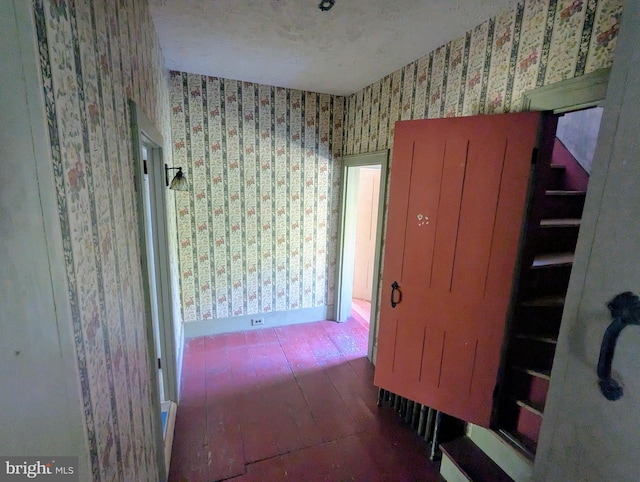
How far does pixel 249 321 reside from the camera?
3479 mm

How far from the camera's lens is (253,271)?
11.1 ft

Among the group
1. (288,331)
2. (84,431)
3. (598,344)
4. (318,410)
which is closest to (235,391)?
(318,410)

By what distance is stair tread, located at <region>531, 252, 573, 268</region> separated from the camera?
1.76 m

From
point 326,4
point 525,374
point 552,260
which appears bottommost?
point 525,374

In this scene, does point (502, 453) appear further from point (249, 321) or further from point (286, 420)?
point (249, 321)

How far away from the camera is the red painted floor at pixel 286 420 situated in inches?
71.9

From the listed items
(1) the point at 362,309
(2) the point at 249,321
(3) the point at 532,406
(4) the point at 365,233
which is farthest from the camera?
(4) the point at 365,233

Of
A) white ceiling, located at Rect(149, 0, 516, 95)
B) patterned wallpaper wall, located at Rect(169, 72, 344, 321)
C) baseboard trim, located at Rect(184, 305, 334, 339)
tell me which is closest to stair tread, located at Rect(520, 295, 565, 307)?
white ceiling, located at Rect(149, 0, 516, 95)

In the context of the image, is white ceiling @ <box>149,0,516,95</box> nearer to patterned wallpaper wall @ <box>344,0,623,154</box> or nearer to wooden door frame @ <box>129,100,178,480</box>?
patterned wallpaper wall @ <box>344,0,623,154</box>

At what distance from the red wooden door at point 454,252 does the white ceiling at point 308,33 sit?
0.58 m

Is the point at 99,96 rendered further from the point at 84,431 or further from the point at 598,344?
the point at 598,344

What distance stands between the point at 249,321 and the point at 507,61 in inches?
128

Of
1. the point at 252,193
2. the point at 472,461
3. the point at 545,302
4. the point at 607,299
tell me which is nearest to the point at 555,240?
the point at 545,302

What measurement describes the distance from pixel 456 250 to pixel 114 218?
166 centimetres
